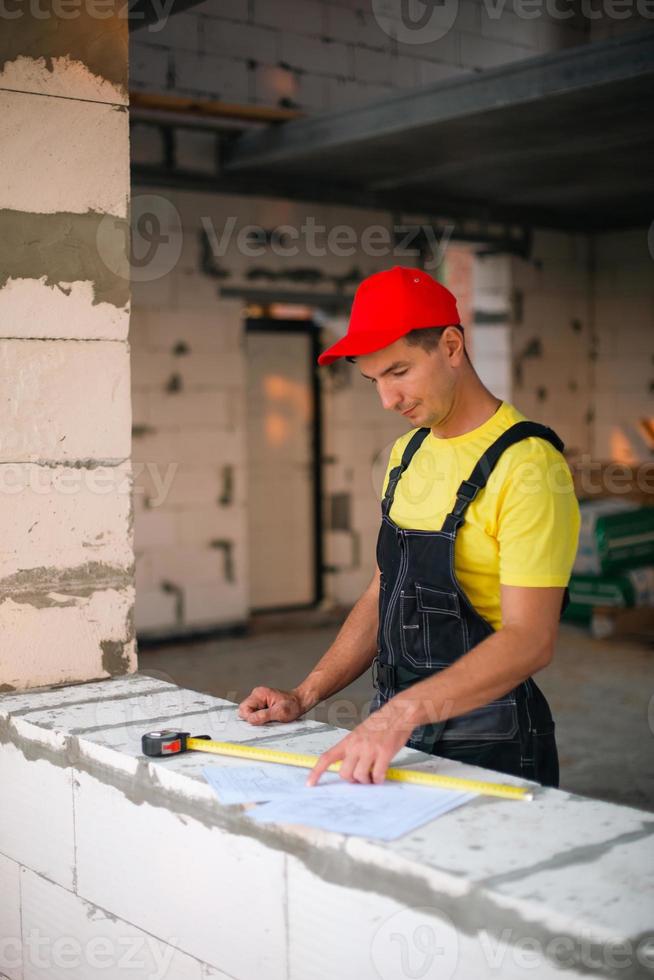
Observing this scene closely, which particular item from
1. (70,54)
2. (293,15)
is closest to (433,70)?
(293,15)

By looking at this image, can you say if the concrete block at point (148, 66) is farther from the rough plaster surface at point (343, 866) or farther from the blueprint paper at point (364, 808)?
the blueprint paper at point (364, 808)

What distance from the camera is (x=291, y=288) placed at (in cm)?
788

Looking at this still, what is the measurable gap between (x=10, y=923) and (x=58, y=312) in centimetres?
127

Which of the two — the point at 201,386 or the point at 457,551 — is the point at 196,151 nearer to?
the point at 201,386

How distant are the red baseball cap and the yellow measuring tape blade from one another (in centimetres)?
69

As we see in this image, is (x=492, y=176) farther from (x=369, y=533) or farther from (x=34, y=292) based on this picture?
(x=34, y=292)

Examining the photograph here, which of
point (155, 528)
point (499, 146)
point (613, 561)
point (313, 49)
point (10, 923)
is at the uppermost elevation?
point (313, 49)

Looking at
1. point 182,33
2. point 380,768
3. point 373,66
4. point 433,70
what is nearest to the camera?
point 380,768

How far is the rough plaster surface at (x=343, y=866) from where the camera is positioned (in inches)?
52.7

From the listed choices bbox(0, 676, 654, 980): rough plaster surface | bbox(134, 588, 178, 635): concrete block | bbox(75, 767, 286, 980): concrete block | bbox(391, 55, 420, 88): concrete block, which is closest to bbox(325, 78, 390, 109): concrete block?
bbox(391, 55, 420, 88): concrete block

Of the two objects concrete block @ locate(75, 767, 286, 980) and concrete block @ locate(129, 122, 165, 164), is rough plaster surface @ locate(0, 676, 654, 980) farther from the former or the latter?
concrete block @ locate(129, 122, 165, 164)

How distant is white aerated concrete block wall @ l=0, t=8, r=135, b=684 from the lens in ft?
7.80

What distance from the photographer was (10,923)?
2.30 m

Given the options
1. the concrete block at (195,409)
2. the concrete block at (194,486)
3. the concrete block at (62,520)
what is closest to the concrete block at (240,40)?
A: the concrete block at (195,409)
